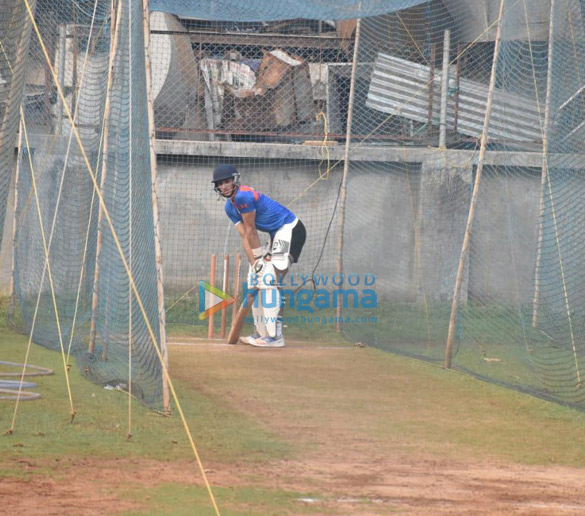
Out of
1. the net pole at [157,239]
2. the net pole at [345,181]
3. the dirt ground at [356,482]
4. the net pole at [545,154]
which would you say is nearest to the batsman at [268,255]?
the net pole at [345,181]

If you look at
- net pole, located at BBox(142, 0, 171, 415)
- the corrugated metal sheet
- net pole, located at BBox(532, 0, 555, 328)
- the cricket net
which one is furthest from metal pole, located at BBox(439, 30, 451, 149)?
net pole, located at BBox(142, 0, 171, 415)

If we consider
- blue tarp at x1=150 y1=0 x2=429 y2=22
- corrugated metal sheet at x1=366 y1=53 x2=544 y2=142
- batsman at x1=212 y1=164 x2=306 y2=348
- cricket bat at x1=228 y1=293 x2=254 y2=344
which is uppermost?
blue tarp at x1=150 y1=0 x2=429 y2=22

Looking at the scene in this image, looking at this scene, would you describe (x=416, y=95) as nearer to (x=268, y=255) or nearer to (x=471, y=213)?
(x=268, y=255)

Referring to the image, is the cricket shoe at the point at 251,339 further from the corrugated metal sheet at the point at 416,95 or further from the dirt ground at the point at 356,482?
the dirt ground at the point at 356,482

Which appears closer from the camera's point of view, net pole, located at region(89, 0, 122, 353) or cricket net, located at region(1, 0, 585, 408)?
net pole, located at region(89, 0, 122, 353)

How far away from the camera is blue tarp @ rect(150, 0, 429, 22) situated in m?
11.0

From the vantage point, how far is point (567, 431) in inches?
281

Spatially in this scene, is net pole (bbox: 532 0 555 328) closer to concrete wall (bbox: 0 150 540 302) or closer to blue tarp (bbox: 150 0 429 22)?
blue tarp (bbox: 150 0 429 22)

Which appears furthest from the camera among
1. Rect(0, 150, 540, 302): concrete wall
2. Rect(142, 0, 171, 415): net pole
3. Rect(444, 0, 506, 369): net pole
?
Rect(0, 150, 540, 302): concrete wall

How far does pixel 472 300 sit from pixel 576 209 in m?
2.89

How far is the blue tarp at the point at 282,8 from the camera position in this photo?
36.2ft

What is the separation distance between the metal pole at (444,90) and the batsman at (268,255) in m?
3.11

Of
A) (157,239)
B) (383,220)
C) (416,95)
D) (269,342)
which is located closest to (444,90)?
(416,95)

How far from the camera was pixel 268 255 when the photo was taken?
10945 millimetres
